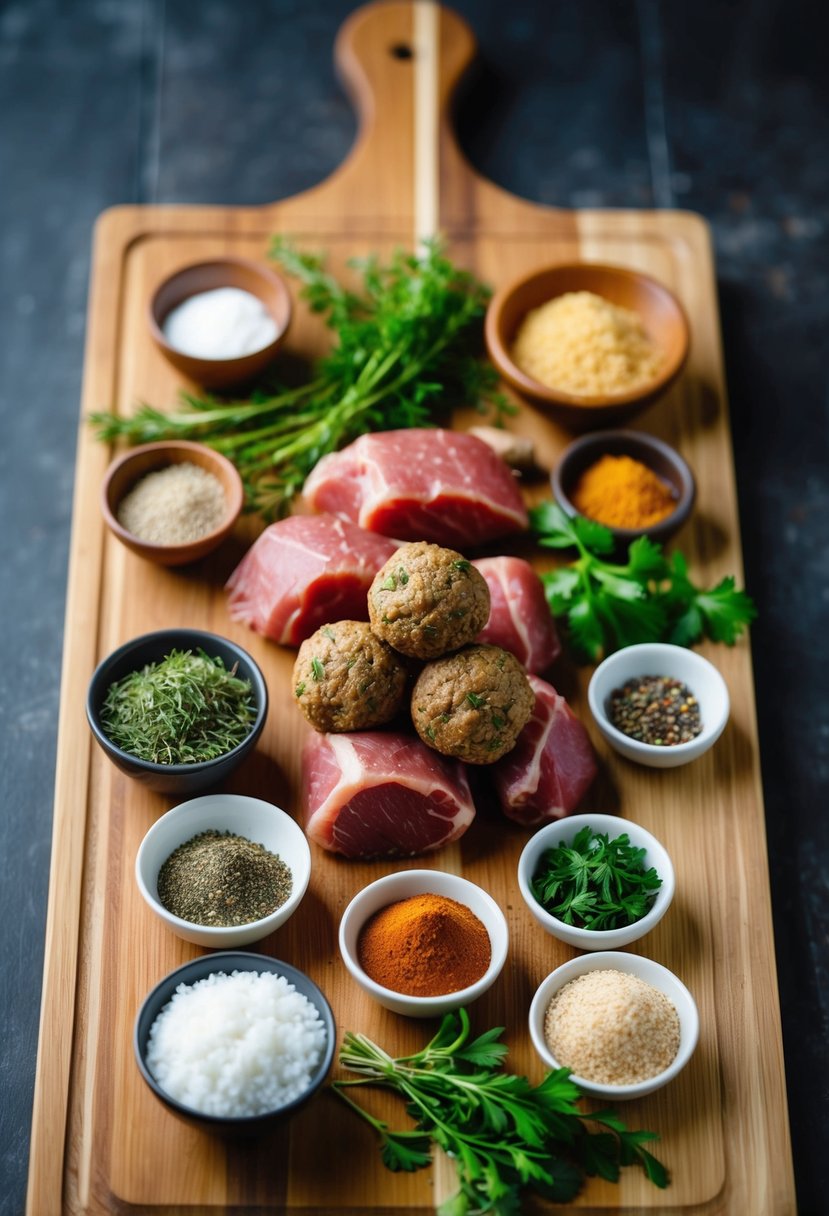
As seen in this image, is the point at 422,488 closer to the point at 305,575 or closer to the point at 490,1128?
the point at 305,575

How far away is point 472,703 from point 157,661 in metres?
1.03

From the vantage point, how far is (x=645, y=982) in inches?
127

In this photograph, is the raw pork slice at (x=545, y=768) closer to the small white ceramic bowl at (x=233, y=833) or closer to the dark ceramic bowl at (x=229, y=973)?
the small white ceramic bowl at (x=233, y=833)

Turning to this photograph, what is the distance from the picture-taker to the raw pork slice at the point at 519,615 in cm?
375

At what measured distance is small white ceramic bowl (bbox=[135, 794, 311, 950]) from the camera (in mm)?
3191

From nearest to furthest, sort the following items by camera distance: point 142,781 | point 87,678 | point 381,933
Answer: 1. point 381,933
2. point 142,781
3. point 87,678

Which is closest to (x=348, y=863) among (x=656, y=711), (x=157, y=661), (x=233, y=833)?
(x=233, y=833)

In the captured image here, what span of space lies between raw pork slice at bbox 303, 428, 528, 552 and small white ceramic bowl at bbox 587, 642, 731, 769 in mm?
615

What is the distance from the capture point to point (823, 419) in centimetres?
471

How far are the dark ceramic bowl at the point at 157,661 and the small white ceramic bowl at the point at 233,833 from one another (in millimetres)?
81

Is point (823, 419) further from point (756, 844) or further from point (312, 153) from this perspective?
point (312, 153)

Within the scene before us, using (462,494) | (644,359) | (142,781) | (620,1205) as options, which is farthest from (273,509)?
(620,1205)

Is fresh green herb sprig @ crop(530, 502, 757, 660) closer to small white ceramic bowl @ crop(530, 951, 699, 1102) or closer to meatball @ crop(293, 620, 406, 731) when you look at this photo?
meatball @ crop(293, 620, 406, 731)

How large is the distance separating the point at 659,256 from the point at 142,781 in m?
2.99
